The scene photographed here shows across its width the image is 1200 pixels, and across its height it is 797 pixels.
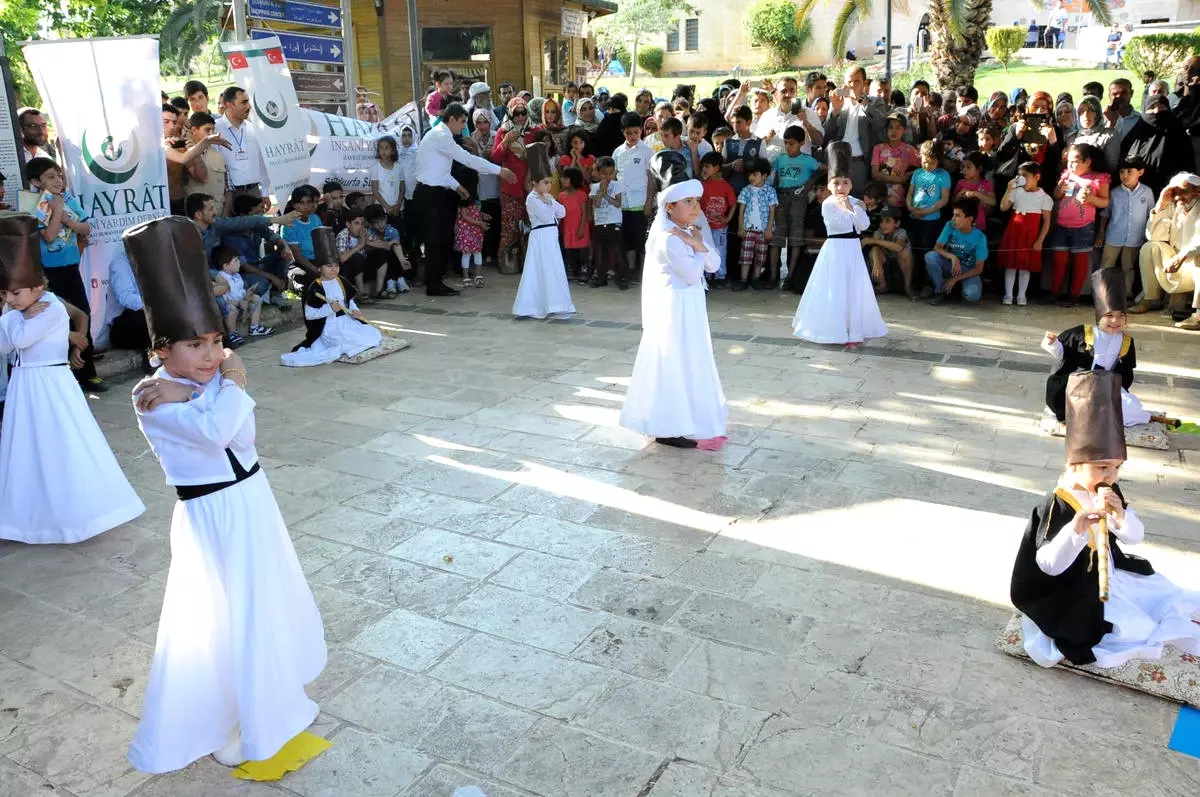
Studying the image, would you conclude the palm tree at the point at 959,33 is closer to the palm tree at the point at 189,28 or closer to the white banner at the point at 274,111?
the white banner at the point at 274,111

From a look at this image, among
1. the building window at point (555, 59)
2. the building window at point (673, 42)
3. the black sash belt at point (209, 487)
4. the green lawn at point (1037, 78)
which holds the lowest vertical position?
the black sash belt at point (209, 487)

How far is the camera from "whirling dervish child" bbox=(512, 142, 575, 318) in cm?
968

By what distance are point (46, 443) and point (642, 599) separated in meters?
3.29

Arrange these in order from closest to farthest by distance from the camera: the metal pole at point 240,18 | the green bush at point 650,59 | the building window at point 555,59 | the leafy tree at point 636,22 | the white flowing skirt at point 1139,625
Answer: the white flowing skirt at point 1139,625, the metal pole at point 240,18, the building window at point 555,59, the leafy tree at point 636,22, the green bush at point 650,59

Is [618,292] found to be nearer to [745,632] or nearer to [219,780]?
[745,632]

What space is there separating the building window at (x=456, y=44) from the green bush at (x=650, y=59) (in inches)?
1109

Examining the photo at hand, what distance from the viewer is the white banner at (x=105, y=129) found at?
7.59m

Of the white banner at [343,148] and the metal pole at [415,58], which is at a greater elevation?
the metal pole at [415,58]

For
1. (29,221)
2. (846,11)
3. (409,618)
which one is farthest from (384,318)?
(846,11)

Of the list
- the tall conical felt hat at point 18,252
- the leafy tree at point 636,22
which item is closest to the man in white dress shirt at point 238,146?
the tall conical felt hat at point 18,252

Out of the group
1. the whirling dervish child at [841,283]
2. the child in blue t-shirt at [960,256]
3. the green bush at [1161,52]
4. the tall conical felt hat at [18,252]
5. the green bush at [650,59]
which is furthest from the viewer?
the green bush at [650,59]

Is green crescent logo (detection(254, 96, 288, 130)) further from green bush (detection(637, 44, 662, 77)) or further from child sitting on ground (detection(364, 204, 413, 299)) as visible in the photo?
green bush (detection(637, 44, 662, 77))

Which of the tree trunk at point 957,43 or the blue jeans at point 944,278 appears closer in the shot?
the blue jeans at point 944,278

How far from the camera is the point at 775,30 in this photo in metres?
41.1
